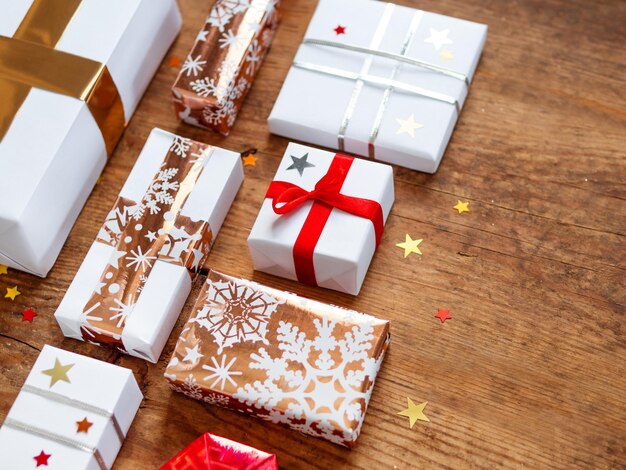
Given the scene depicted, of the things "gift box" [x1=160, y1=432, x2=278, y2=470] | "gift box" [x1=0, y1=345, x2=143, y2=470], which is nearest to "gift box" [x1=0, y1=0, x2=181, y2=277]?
"gift box" [x1=0, y1=345, x2=143, y2=470]

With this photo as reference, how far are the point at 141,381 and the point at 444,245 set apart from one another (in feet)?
2.02

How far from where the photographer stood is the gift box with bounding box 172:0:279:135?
1.73 metres

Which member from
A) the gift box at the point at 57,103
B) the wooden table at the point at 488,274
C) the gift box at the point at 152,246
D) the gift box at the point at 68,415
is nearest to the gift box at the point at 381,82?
the wooden table at the point at 488,274

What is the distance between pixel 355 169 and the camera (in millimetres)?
1622

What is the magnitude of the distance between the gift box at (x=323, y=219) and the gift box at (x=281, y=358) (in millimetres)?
79

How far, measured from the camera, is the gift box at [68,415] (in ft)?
4.72

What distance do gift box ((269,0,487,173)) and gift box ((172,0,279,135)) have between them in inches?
3.7

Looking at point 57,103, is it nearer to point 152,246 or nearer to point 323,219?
point 152,246

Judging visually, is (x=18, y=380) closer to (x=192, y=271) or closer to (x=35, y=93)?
(x=192, y=271)

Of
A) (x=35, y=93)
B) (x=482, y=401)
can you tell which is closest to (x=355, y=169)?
(x=482, y=401)

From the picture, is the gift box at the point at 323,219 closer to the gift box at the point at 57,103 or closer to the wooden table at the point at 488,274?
the wooden table at the point at 488,274

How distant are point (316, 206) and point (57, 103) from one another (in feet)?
1.75

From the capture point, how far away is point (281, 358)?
1.49 metres

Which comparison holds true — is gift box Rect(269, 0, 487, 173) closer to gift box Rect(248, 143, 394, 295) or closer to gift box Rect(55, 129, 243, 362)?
gift box Rect(248, 143, 394, 295)
